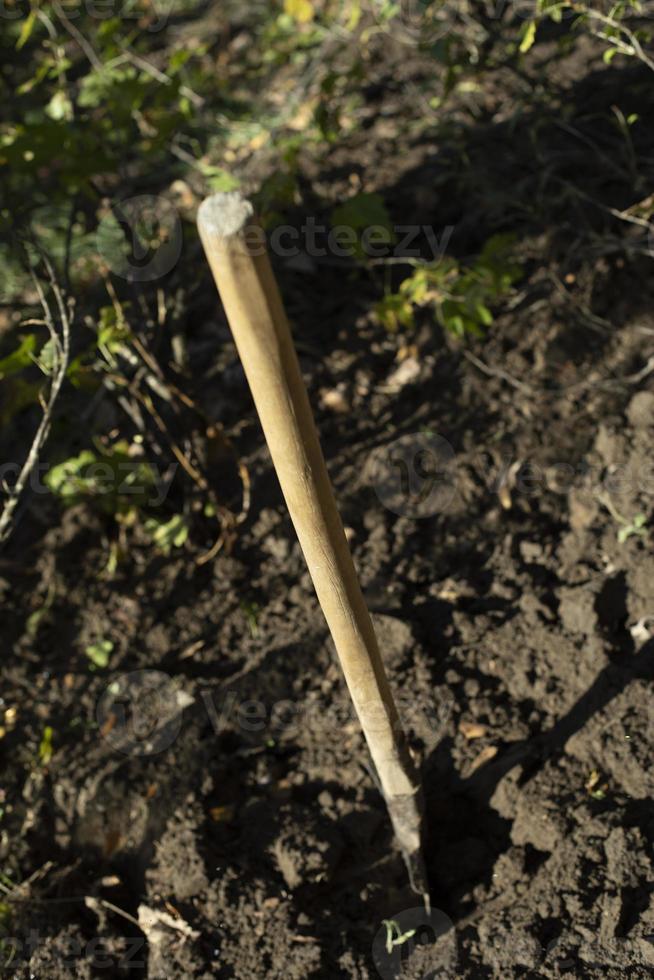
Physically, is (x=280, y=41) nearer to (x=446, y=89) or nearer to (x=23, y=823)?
(x=446, y=89)

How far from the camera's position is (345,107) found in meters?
4.19

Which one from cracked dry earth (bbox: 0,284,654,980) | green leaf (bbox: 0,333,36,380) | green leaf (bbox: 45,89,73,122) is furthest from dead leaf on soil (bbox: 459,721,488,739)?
green leaf (bbox: 45,89,73,122)

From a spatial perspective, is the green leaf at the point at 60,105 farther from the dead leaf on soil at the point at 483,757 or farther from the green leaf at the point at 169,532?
the dead leaf on soil at the point at 483,757

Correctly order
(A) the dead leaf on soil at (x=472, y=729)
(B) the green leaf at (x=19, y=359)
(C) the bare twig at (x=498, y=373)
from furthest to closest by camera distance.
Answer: (C) the bare twig at (x=498, y=373) → (A) the dead leaf on soil at (x=472, y=729) → (B) the green leaf at (x=19, y=359)

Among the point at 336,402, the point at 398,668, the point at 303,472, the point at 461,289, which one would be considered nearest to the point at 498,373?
the point at 461,289

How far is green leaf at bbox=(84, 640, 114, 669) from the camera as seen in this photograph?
2.74 meters

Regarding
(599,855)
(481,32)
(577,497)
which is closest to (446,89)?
(481,32)

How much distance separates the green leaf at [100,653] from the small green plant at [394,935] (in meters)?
1.12

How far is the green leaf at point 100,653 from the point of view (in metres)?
2.74

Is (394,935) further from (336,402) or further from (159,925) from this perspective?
(336,402)

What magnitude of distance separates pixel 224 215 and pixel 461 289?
70.4 inches

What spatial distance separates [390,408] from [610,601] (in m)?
1.00

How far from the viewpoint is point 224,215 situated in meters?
1.18

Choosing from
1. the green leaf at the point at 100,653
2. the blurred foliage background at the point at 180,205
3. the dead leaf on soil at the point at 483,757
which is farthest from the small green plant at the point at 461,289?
the green leaf at the point at 100,653
